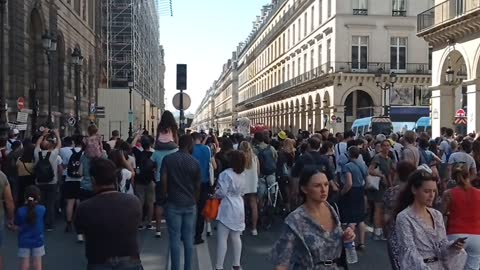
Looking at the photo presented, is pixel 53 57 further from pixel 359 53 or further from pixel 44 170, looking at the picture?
pixel 359 53

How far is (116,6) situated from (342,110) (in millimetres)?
21173

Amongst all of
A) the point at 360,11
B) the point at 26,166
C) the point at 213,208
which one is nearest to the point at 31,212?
the point at 213,208

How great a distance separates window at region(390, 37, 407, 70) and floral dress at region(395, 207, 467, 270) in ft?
154

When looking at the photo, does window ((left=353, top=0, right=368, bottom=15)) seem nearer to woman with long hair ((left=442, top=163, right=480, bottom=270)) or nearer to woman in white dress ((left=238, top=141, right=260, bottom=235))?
woman in white dress ((left=238, top=141, right=260, bottom=235))

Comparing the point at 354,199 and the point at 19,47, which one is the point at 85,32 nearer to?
the point at 19,47

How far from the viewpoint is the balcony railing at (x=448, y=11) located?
24.5m

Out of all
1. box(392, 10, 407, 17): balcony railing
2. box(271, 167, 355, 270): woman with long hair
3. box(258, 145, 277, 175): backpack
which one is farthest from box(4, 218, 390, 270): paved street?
box(392, 10, 407, 17): balcony railing

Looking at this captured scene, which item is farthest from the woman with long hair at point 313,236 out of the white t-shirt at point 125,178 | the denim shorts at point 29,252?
the white t-shirt at point 125,178

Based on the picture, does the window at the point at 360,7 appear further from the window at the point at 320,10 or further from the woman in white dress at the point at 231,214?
the woman in white dress at the point at 231,214

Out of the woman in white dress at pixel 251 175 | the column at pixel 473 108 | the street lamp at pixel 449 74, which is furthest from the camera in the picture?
the street lamp at pixel 449 74

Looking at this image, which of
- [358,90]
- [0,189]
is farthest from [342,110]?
[0,189]

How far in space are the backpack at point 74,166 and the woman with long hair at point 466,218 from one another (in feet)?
22.6

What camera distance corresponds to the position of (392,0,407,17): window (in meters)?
50.3

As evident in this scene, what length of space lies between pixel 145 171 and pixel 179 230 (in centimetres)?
388
